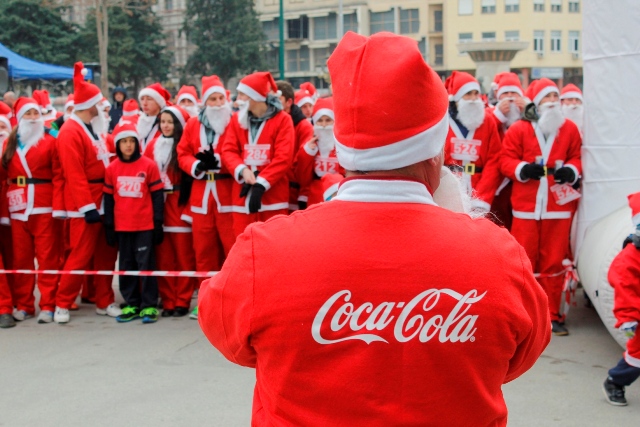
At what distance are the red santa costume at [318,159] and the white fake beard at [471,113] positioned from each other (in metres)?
1.29

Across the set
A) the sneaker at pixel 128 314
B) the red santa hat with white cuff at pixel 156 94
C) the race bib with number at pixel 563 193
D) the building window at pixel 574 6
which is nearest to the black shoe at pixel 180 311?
the sneaker at pixel 128 314

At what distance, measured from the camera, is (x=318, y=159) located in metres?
8.19

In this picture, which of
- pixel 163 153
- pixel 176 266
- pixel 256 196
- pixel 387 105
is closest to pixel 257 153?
pixel 256 196

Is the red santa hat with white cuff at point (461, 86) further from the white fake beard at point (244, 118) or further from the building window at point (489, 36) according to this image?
the building window at point (489, 36)

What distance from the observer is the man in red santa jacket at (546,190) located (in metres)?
7.38

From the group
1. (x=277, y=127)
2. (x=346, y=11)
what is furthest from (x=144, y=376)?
(x=346, y=11)

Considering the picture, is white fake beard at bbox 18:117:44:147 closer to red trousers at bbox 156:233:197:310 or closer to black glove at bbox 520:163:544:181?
red trousers at bbox 156:233:197:310

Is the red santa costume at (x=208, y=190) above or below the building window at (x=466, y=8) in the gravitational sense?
below

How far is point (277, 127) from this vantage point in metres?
7.80

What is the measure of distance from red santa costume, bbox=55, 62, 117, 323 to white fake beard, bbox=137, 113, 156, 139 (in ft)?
2.30

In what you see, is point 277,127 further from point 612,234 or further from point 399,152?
point 399,152

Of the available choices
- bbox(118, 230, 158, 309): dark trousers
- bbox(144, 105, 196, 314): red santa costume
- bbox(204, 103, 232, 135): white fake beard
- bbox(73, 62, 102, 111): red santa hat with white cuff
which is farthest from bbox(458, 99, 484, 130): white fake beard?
bbox(73, 62, 102, 111): red santa hat with white cuff

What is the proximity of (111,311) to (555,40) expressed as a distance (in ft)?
203

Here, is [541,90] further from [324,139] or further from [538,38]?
[538,38]
